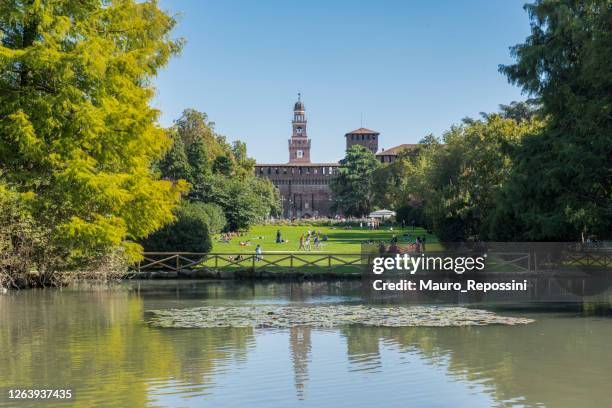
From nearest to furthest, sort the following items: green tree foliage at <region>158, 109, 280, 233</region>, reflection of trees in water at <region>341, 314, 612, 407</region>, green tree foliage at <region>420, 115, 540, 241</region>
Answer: reflection of trees in water at <region>341, 314, 612, 407</region>, green tree foliage at <region>420, 115, 540, 241</region>, green tree foliage at <region>158, 109, 280, 233</region>

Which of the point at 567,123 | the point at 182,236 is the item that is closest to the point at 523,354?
the point at 567,123

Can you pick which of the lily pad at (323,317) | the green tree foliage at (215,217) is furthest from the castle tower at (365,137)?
the lily pad at (323,317)

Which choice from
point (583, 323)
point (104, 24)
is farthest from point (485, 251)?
point (104, 24)

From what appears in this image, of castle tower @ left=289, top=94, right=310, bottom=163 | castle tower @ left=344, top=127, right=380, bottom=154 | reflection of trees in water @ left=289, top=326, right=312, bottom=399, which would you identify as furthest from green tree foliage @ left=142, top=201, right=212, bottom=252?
castle tower @ left=289, top=94, right=310, bottom=163

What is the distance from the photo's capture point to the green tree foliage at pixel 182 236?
30.3 meters

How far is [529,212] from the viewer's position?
25.1m

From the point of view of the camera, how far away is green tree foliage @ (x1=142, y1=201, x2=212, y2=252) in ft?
99.5

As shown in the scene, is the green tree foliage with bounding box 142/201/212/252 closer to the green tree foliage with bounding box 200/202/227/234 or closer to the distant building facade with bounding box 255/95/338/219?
the green tree foliage with bounding box 200/202/227/234

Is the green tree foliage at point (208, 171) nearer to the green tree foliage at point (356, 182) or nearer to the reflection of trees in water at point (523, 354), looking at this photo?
the reflection of trees in water at point (523, 354)

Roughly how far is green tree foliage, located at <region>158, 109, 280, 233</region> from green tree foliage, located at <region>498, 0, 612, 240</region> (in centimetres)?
3033

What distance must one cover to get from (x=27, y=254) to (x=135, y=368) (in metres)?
12.6

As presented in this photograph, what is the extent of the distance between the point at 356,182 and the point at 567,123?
8852 centimetres

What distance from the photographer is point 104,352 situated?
1203cm

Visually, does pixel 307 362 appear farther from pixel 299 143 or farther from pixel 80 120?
pixel 299 143
